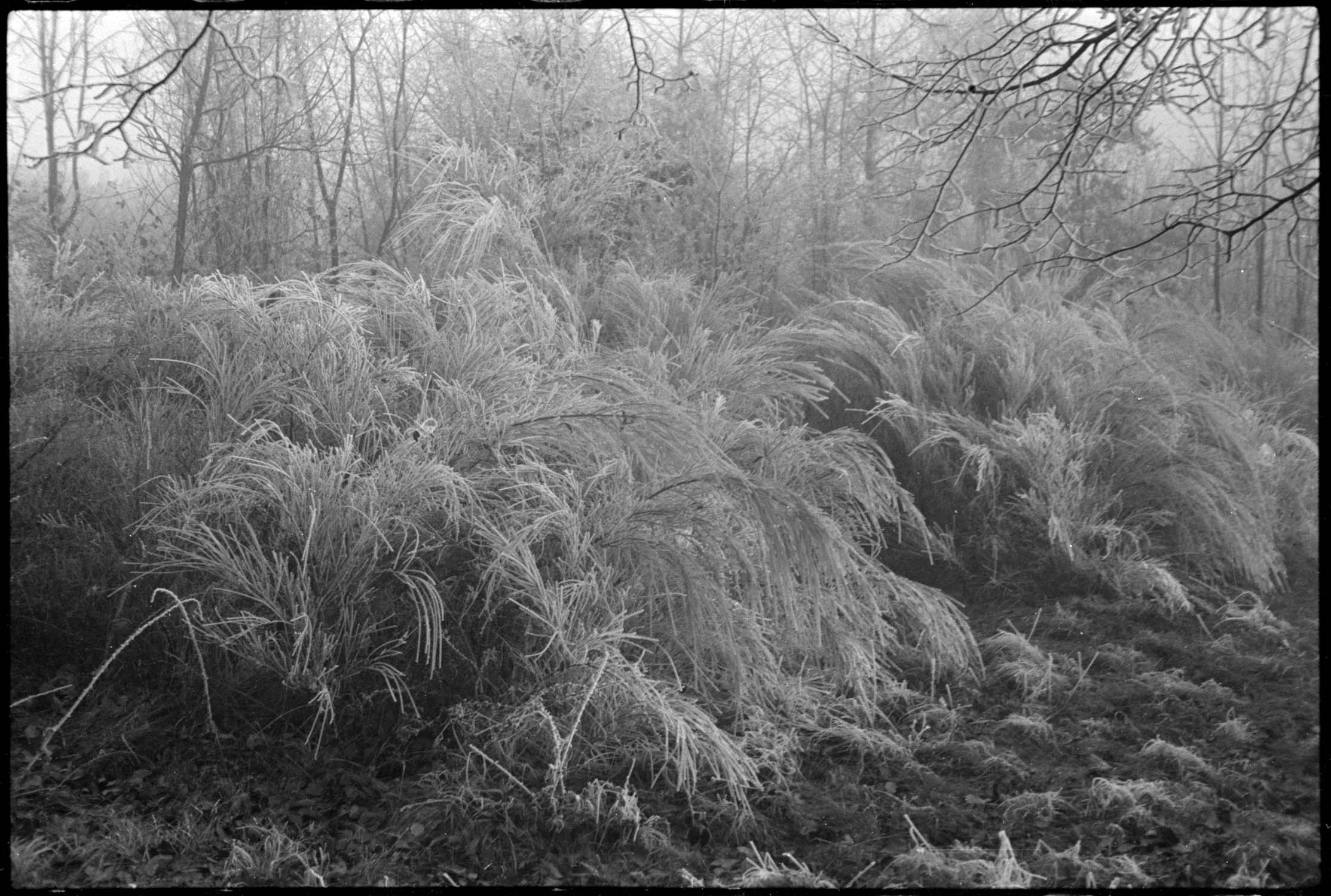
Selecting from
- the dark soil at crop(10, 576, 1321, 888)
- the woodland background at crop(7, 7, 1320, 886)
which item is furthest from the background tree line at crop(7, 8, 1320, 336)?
the dark soil at crop(10, 576, 1321, 888)

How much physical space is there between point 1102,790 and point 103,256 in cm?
426

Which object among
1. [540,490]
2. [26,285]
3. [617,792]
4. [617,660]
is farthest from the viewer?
[26,285]

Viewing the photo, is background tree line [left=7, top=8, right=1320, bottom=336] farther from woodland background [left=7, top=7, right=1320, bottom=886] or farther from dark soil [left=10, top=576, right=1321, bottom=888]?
dark soil [left=10, top=576, right=1321, bottom=888]

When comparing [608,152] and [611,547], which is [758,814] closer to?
[611,547]

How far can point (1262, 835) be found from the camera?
2.06 meters

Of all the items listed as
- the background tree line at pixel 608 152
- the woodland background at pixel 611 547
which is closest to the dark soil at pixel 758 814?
the woodland background at pixel 611 547

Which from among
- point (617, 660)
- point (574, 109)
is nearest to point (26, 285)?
point (617, 660)

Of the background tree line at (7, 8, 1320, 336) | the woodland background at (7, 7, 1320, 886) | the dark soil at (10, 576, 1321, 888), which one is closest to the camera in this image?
the dark soil at (10, 576, 1321, 888)

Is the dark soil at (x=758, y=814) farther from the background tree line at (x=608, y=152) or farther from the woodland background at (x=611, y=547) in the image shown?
the background tree line at (x=608, y=152)

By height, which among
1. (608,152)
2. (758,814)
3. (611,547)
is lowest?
(758,814)

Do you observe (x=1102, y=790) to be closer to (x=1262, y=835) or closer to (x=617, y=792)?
(x=1262, y=835)

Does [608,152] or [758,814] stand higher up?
[608,152]

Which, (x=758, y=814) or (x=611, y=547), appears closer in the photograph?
(x=758, y=814)

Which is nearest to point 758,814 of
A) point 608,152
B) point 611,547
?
point 611,547
